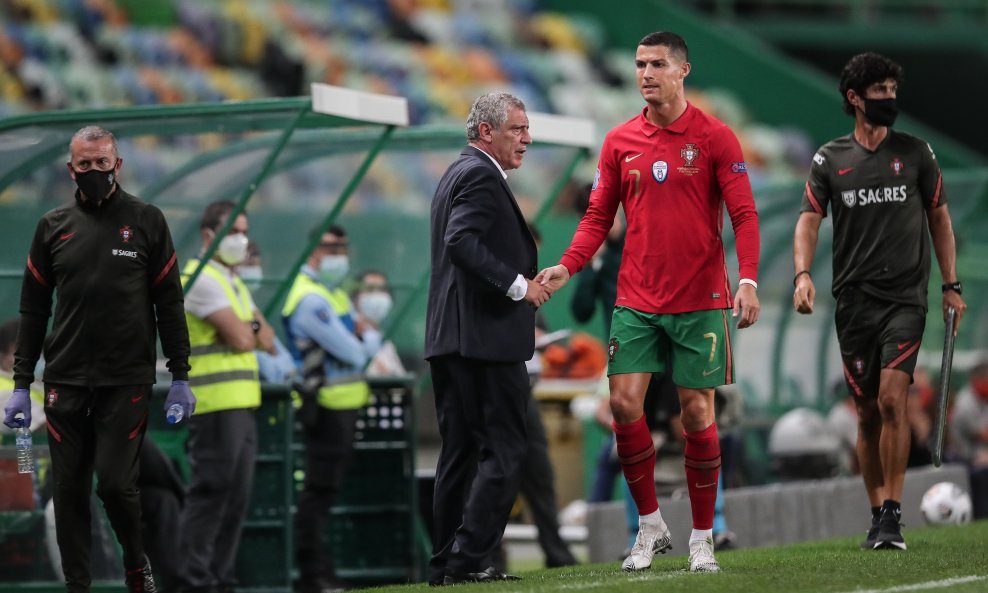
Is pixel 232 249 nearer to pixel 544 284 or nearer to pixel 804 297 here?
pixel 544 284

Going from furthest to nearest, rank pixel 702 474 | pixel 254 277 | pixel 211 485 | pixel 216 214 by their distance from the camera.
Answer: pixel 254 277, pixel 216 214, pixel 211 485, pixel 702 474

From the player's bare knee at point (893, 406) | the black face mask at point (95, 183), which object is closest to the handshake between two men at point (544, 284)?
the black face mask at point (95, 183)

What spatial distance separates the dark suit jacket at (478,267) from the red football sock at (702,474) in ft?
2.64

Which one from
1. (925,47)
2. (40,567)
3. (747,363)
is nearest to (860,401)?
(40,567)

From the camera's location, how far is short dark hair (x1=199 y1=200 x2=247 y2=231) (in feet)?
31.4

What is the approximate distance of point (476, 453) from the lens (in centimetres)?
761

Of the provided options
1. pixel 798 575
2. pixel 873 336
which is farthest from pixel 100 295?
pixel 873 336

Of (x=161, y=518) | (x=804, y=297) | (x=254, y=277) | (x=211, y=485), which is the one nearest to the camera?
(x=804, y=297)

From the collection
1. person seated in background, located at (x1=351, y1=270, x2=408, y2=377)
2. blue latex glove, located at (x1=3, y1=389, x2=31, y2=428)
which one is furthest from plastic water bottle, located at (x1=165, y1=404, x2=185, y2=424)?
person seated in background, located at (x1=351, y1=270, x2=408, y2=377)

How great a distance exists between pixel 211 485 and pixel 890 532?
138 inches

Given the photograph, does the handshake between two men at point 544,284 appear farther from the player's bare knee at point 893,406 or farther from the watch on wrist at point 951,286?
the watch on wrist at point 951,286

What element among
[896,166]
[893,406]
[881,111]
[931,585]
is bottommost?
[931,585]

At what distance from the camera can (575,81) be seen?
2591 centimetres

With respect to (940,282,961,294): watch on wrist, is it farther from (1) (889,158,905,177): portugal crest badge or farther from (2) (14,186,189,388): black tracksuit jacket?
(2) (14,186,189,388): black tracksuit jacket
